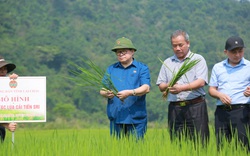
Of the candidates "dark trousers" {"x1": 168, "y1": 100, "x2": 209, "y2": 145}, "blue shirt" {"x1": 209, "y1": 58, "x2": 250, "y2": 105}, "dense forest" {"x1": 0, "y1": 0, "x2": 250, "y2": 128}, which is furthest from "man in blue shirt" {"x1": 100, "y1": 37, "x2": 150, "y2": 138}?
"dense forest" {"x1": 0, "y1": 0, "x2": 250, "y2": 128}

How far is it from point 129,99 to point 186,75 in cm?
60

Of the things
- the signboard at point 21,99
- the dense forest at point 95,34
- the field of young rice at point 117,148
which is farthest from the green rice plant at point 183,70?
the dense forest at point 95,34

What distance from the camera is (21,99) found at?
6.46 m

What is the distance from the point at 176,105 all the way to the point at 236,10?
6687 cm

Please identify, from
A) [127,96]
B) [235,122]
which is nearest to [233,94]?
[235,122]

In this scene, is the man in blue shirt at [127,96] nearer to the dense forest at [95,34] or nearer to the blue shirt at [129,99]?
the blue shirt at [129,99]

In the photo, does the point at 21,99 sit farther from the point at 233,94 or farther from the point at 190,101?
the point at 233,94

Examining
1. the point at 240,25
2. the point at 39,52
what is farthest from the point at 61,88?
the point at 240,25

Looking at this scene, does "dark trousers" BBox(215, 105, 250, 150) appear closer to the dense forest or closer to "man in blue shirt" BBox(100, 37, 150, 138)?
"man in blue shirt" BBox(100, 37, 150, 138)

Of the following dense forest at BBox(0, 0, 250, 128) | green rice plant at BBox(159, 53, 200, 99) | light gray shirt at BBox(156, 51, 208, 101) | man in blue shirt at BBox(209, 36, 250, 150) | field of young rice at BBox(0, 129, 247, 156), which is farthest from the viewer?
dense forest at BBox(0, 0, 250, 128)

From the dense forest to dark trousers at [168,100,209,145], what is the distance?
35.6m

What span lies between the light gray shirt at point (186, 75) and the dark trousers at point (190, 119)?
9 centimetres

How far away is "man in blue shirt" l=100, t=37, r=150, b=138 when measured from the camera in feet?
19.6

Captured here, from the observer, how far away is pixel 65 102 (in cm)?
4659
